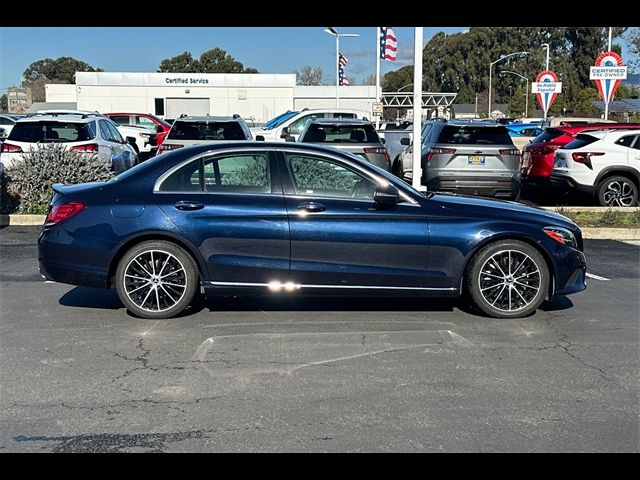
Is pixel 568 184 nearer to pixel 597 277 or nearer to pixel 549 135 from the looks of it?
pixel 549 135

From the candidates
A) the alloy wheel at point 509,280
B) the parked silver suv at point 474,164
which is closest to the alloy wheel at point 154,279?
the alloy wheel at point 509,280

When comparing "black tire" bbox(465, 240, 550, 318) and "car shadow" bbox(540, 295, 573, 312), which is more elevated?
"black tire" bbox(465, 240, 550, 318)

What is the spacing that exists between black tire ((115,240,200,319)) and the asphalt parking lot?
14 cm

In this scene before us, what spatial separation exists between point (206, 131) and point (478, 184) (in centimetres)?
566

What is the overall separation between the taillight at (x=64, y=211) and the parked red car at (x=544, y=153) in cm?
1104

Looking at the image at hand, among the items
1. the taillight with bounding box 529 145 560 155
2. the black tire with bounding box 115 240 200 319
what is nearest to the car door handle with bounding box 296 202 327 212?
the black tire with bounding box 115 240 200 319

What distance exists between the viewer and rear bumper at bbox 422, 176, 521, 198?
13781mm

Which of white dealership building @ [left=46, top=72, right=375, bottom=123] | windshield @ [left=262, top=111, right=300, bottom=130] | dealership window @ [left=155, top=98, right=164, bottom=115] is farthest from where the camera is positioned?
dealership window @ [left=155, top=98, right=164, bottom=115]

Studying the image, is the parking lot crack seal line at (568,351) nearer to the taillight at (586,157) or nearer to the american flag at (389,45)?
the taillight at (586,157)

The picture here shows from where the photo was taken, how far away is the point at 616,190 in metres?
14.1

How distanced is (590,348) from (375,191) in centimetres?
229

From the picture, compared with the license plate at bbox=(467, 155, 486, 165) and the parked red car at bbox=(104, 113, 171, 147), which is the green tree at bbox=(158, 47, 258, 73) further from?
the license plate at bbox=(467, 155, 486, 165)

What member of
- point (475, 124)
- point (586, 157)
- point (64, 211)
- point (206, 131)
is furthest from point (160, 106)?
point (64, 211)
